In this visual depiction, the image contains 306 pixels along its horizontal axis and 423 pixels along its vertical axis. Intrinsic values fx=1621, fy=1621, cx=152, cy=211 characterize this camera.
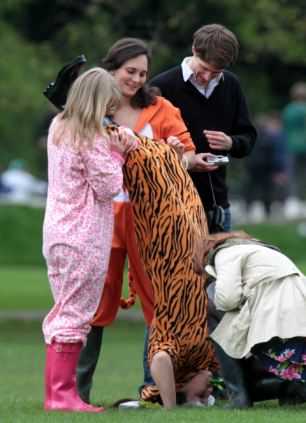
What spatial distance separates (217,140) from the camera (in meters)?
10.0

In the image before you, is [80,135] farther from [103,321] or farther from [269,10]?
[269,10]

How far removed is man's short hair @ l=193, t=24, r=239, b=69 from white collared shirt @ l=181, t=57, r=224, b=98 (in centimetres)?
26

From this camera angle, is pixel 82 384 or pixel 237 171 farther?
pixel 237 171

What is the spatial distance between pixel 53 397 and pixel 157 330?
28.0 inches

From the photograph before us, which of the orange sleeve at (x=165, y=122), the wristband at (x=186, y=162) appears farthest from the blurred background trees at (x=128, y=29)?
the wristband at (x=186, y=162)

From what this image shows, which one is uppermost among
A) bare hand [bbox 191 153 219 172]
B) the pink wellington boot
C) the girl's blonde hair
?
the girl's blonde hair

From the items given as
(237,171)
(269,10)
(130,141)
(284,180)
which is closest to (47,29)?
(269,10)

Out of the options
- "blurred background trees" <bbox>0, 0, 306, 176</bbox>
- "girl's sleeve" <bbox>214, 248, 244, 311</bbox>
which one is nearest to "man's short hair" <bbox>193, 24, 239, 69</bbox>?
"girl's sleeve" <bbox>214, 248, 244, 311</bbox>

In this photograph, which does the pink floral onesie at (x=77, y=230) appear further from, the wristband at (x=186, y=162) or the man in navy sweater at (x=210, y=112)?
the man in navy sweater at (x=210, y=112)

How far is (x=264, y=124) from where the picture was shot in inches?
1040

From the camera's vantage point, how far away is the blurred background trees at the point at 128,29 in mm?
18906

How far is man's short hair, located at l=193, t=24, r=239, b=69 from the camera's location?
32.0ft

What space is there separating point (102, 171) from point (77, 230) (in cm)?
36

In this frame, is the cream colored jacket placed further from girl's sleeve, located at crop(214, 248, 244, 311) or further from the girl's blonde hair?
the girl's blonde hair
